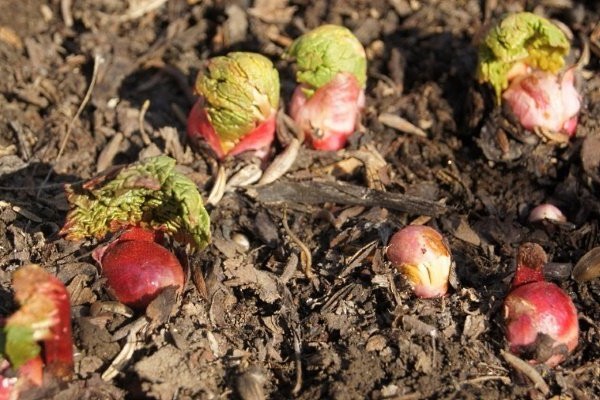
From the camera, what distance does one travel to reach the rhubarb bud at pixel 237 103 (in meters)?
3.89

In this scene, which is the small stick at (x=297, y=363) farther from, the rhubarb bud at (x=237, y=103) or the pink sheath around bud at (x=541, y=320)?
the rhubarb bud at (x=237, y=103)

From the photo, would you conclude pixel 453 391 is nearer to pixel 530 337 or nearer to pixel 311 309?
pixel 530 337

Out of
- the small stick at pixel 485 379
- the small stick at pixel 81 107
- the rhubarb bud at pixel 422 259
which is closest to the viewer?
the small stick at pixel 485 379

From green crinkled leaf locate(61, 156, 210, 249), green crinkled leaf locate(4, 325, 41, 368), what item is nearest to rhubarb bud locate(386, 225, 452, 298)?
green crinkled leaf locate(61, 156, 210, 249)

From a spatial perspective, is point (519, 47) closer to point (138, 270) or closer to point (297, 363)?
point (297, 363)

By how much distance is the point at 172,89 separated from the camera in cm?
489

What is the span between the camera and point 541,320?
321 cm

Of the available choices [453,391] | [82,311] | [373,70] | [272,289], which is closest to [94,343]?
[82,311]

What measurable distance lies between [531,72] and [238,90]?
1546 millimetres

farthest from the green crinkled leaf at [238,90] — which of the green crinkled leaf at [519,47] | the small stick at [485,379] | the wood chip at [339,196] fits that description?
the small stick at [485,379]

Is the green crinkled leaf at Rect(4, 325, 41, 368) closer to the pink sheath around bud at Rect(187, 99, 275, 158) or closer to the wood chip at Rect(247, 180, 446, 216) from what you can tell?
the wood chip at Rect(247, 180, 446, 216)

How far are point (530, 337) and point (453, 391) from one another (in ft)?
1.28

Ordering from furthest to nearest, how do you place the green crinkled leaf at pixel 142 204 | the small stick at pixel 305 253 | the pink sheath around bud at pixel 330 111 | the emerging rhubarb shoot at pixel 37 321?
the pink sheath around bud at pixel 330 111
the small stick at pixel 305 253
the green crinkled leaf at pixel 142 204
the emerging rhubarb shoot at pixel 37 321

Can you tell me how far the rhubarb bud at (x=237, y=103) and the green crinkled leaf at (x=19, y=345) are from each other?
1.54 meters
